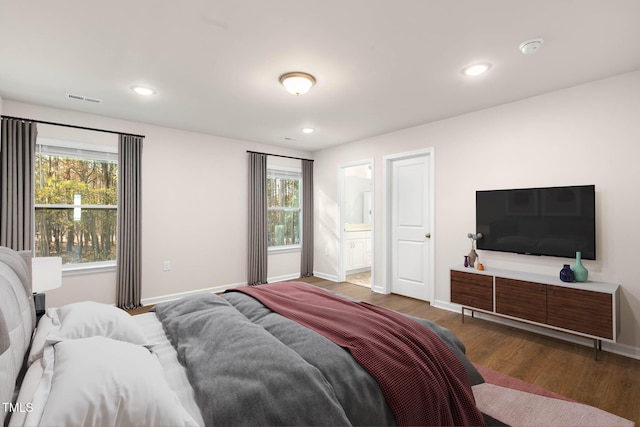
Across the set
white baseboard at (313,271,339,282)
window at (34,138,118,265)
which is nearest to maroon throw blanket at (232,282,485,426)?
window at (34,138,118,265)

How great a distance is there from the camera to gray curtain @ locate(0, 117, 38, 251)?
327 cm

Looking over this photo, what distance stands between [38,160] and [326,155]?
13.7ft

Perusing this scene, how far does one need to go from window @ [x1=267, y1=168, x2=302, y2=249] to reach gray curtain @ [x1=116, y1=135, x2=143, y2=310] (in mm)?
2154

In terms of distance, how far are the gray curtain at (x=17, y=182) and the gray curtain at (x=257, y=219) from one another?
2.74m

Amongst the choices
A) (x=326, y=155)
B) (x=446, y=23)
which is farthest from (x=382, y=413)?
(x=326, y=155)

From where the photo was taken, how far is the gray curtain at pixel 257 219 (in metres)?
5.23

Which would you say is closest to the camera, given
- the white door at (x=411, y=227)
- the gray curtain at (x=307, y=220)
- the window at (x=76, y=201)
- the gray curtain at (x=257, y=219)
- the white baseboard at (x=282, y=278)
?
the window at (x=76, y=201)

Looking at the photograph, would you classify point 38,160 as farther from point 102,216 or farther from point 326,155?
point 326,155

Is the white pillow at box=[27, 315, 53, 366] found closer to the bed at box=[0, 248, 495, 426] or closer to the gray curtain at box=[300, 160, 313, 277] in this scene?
the bed at box=[0, 248, 495, 426]

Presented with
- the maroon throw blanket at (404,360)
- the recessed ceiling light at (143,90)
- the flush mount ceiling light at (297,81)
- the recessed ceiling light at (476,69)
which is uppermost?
the recessed ceiling light at (143,90)

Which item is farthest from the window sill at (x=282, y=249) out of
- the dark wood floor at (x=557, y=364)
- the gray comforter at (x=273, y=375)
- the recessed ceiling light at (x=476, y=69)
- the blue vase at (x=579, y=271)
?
the blue vase at (x=579, y=271)

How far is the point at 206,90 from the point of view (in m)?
3.13

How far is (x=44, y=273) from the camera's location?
2.29 meters

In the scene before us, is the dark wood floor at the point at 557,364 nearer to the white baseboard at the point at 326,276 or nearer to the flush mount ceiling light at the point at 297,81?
the white baseboard at the point at 326,276
